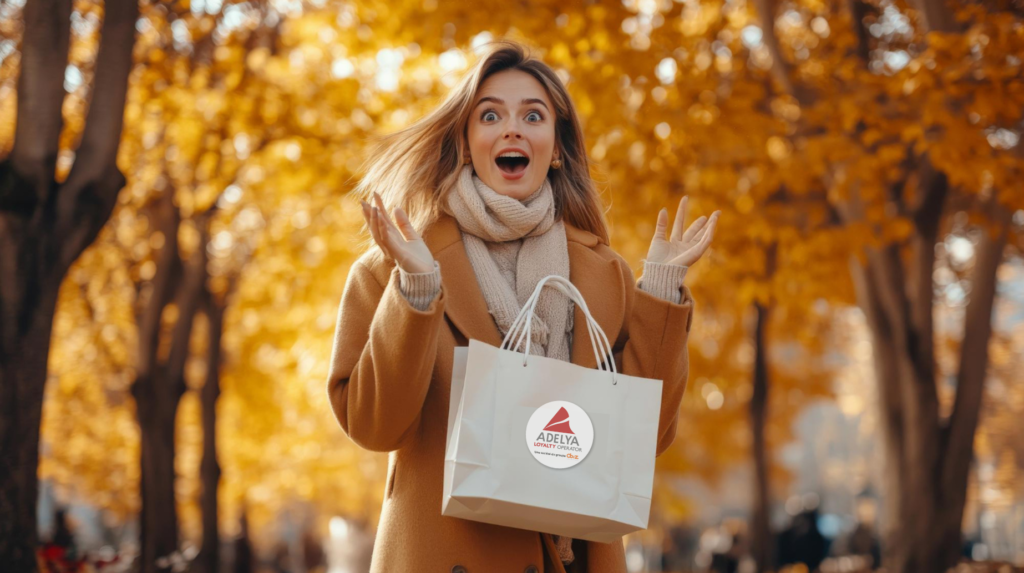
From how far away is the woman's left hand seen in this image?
2811mm

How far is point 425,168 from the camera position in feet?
10.1

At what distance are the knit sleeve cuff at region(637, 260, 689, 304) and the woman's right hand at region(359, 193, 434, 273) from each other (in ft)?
2.07

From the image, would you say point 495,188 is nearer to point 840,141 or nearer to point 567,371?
point 567,371

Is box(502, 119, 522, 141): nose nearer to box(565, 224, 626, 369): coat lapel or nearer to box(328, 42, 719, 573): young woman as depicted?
box(328, 42, 719, 573): young woman

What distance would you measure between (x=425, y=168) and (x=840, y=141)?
536 centimetres

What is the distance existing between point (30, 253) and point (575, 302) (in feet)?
11.9

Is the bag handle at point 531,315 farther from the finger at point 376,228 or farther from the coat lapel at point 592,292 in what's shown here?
the finger at point 376,228

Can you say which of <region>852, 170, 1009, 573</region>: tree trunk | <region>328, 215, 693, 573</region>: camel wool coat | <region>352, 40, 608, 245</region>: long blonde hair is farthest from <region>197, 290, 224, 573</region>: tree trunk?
<region>328, 215, 693, 573</region>: camel wool coat

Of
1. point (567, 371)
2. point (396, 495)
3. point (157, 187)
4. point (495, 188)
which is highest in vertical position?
point (157, 187)

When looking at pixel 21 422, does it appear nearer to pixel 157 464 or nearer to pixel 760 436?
pixel 157 464

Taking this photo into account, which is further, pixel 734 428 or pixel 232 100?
pixel 734 428

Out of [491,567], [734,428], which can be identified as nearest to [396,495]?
[491,567]

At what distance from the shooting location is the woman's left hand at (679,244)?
281 centimetres

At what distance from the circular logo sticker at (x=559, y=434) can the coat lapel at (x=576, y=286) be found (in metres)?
0.35
